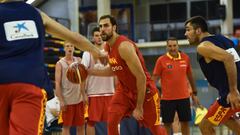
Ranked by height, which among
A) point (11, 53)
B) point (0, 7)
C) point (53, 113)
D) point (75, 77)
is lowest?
point (53, 113)

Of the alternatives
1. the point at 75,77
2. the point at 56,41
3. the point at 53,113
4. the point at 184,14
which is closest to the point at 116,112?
the point at 75,77

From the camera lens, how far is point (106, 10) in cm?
2442

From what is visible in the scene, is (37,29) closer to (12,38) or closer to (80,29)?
(12,38)

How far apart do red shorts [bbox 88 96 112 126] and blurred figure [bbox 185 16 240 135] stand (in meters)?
2.16

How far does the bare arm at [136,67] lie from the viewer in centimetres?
570

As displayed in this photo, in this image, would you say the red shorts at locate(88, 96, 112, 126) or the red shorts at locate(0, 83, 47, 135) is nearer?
the red shorts at locate(0, 83, 47, 135)

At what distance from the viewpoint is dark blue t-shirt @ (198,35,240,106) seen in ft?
19.1

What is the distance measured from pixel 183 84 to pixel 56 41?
11.4 meters

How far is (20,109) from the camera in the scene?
322 centimetres

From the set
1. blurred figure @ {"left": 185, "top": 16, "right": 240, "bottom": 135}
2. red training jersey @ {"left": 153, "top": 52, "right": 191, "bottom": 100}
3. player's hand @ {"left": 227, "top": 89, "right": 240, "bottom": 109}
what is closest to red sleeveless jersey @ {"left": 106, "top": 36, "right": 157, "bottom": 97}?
blurred figure @ {"left": 185, "top": 16, "right": 240, "bottom": 135}

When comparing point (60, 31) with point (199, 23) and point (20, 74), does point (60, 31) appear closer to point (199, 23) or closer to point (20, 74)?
point (20, 74)

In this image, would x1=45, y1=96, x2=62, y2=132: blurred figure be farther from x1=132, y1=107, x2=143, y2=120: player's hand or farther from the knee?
the knee

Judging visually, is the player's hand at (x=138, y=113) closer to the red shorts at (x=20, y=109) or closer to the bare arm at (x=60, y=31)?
the bare arm at (x=60, y=31)

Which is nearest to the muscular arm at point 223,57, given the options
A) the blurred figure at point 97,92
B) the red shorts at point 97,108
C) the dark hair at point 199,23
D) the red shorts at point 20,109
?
the dark hair at point 199,23
